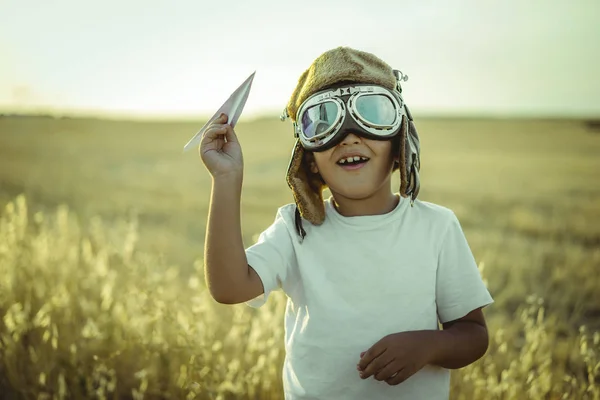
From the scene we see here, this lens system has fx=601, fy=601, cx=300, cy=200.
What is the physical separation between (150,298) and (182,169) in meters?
22.9

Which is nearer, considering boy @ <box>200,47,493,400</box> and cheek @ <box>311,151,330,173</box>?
boy @ <box>200,47,493,400</box>

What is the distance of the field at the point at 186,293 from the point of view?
10.6ft

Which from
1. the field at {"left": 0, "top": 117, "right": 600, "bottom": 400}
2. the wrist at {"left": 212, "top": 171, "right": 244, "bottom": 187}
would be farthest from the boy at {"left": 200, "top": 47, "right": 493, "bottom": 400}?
the field at {"left": 0, "top": 117, "right": 600, "bottom": 400}

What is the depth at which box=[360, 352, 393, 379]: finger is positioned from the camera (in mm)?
2004

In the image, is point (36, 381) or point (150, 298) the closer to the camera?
point (36, 381)

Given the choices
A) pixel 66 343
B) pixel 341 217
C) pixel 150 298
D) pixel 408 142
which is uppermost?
pixel 408 142

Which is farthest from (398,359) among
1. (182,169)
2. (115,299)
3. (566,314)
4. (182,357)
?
(182,169)

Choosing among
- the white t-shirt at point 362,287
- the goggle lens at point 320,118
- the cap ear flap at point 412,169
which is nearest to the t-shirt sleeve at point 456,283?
the white t-shirt at point 362,287

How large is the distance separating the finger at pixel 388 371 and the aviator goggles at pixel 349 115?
32.5 inches

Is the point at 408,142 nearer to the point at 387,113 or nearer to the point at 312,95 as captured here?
the point at 387,113

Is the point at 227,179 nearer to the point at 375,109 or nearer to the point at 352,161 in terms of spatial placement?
the point at 352,161

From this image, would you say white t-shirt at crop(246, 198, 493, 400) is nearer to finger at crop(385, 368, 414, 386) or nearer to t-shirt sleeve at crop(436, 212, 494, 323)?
t-shirt sleeve at crop(436, 212, 494, 323)

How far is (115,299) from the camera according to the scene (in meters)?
4.16

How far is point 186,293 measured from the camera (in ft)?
17.8
